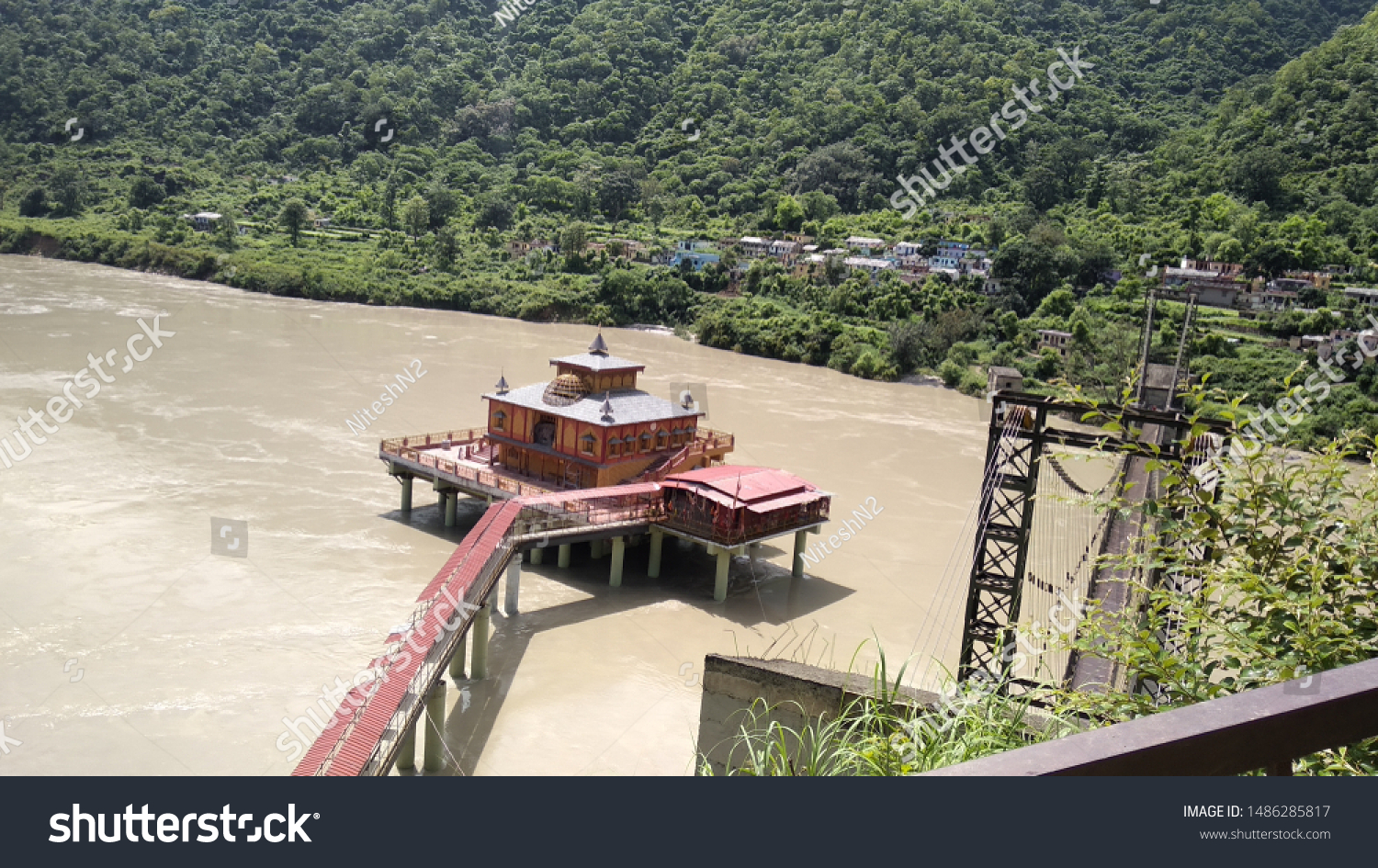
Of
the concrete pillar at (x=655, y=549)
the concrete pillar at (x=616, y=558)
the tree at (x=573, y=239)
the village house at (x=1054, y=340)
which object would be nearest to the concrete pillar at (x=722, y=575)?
the concrete pillar at (x=655, y=549)

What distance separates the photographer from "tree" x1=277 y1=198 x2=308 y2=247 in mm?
70812

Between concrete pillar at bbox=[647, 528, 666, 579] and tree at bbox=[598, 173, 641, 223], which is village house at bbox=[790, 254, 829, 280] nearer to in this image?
tree at bbox=[598, 173, 641, 223]

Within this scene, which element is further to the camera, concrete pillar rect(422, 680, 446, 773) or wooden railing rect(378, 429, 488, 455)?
wooden railing rect(378, 429, 488, 455)

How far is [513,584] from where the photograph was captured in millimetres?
19625

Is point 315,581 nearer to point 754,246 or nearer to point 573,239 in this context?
point 573,239

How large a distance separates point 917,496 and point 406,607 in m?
15.4

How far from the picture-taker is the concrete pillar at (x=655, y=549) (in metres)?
22.0

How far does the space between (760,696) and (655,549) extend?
1398 centimetres

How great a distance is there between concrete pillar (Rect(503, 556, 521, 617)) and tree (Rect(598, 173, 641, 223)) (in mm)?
63696

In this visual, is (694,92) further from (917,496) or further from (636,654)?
(636,654)

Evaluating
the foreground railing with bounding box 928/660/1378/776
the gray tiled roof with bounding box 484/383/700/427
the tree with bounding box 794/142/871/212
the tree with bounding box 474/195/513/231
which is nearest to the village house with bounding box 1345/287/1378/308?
the tree with bounding box 794/142/871/212

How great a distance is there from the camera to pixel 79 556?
20.3 meters

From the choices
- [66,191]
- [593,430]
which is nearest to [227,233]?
[66,191]
